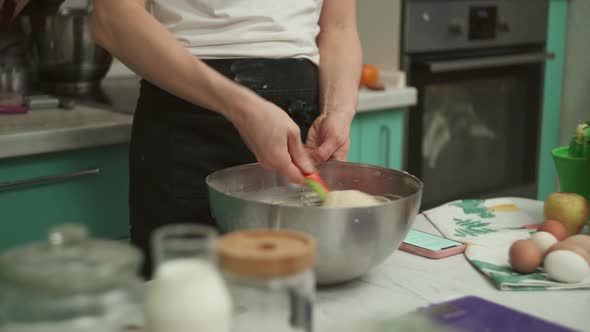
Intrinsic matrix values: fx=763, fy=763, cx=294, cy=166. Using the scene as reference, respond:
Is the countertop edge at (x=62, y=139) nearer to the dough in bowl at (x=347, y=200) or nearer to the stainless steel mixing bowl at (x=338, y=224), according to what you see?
the stainless steel mixing bowl at (x=338, y=224)

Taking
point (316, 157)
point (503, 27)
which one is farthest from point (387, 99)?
point (316, 157)

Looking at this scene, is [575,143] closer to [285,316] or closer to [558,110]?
[285,316]

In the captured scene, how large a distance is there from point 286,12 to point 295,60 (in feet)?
0.27

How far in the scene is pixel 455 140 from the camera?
2.55 metres

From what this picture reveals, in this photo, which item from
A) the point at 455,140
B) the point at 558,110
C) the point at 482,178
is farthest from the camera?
the point at 558,110

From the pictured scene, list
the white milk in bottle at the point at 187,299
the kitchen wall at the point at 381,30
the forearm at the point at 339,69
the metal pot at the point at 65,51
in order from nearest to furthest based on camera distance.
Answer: the white milk in bottle at the point at 187,299
the forearm at the point at 339,69
the metal pot at the point at 65,51
the kitchen wall at the point at 381,30

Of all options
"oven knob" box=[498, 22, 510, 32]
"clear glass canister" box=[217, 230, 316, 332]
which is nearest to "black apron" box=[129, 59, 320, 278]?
"clear glass canister" box=[217, 230, 316, 332]

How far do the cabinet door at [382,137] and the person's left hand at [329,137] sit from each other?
2.69ft

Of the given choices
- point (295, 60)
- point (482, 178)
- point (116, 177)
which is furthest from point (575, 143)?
point (482, 178)

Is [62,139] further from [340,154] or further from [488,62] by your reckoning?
[488,62]

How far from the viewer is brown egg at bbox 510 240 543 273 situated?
3.21 feet

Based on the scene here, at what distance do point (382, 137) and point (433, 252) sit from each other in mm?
1119

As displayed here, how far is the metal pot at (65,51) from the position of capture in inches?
76.8

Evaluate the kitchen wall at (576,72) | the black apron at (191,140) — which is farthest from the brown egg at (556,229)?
the kitchen wall at (576,72)
